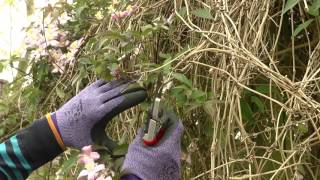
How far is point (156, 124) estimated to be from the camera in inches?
41.9

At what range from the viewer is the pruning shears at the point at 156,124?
3.50ft

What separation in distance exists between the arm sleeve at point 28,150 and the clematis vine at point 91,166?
7.4 inches

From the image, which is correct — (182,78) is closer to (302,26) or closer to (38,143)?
(302,26)

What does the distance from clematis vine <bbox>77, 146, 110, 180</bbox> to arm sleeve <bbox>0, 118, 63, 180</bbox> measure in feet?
0.61

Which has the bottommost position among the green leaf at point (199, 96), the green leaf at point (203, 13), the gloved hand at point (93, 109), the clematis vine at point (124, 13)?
the gloved hand at point (93, 109)

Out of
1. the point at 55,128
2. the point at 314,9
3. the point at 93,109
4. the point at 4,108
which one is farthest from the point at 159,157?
the point at 4,108

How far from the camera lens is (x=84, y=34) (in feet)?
5.07

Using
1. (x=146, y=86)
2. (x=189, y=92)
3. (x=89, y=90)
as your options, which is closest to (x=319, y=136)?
(x=189, y=92)

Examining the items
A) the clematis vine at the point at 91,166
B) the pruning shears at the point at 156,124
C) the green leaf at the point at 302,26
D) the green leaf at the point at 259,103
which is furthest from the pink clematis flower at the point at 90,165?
the green leaf at the point at 302,26

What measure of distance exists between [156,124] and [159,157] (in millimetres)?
68

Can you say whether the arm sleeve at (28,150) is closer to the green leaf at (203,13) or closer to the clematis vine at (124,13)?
the clematis vine at (124,13)

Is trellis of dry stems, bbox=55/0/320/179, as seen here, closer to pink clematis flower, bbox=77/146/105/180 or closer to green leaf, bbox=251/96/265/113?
green leaf, bbox=251/96/265/113

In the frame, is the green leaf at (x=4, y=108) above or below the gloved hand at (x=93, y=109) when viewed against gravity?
below

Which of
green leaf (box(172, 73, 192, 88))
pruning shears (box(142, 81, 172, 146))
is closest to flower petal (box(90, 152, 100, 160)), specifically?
pruning shears (box(142, 81, 172, 146))
